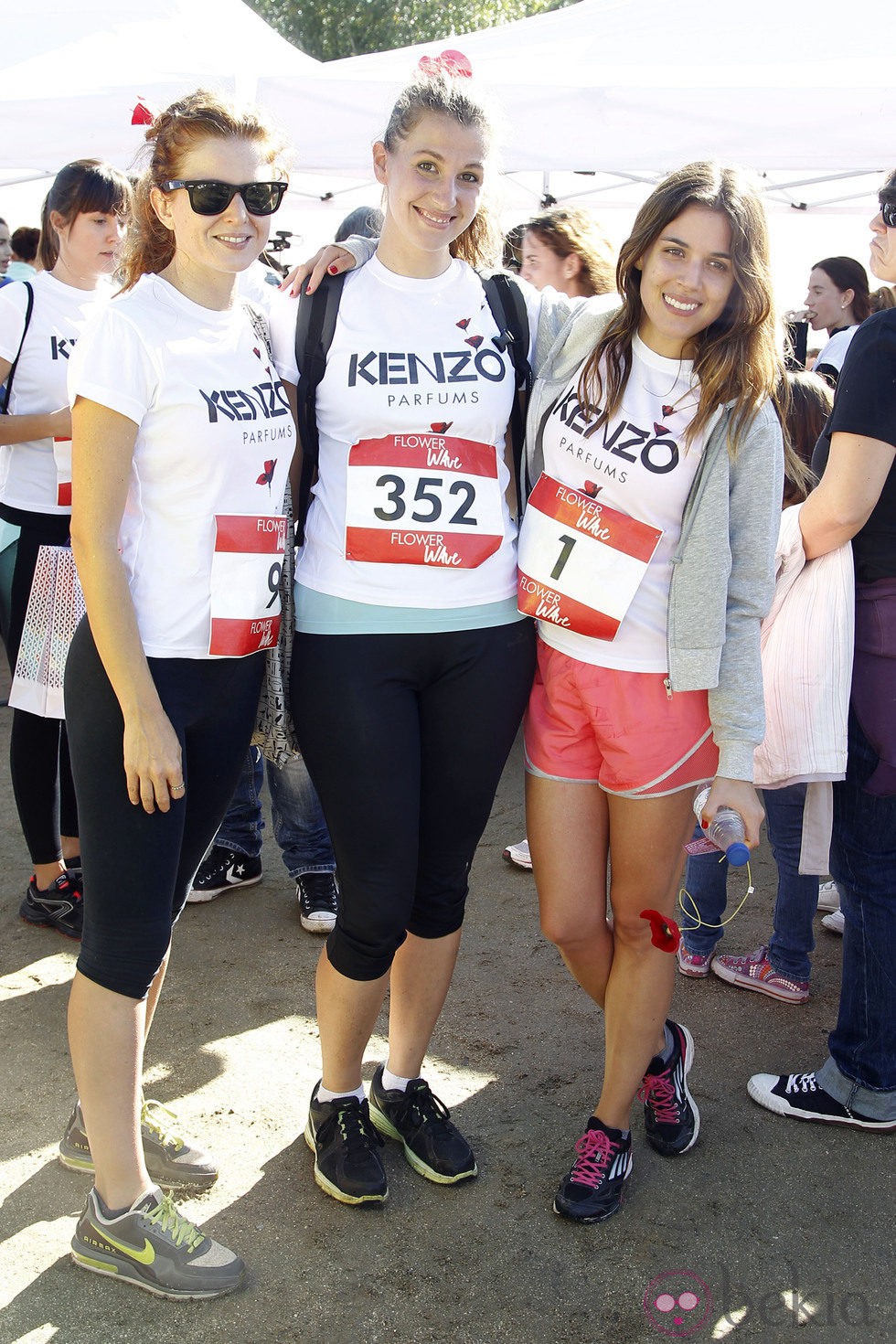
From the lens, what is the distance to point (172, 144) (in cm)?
205

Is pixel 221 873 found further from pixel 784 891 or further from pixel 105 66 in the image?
pixel 105 66

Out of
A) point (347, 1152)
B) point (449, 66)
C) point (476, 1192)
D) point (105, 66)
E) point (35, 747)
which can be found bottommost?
point (476, 1192)

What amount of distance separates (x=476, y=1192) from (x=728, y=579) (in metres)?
1.36

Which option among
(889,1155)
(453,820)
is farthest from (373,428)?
(889,1155)

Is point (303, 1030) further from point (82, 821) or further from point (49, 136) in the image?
point (49, 136)

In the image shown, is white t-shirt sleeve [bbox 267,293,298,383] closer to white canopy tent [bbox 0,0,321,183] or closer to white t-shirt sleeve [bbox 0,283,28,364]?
white t-shirt sleeve [bbox 0,283,28,364]

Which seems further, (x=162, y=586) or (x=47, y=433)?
(x=47, y=433)

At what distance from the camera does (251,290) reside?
7.80 feet

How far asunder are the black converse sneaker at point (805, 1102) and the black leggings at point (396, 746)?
106 centimetres

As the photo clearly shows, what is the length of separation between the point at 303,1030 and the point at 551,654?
1336mm

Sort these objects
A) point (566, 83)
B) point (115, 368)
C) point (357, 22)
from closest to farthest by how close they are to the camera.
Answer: point (115, 368) → point (566, 83) → point (357, 22)

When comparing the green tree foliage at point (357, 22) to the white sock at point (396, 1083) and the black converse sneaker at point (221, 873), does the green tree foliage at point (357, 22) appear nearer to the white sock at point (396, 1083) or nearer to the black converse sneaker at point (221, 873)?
the black converse sneaker at point (221, 873)

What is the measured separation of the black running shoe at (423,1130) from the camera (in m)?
2.48

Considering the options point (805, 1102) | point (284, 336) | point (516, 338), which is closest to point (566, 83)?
point (516, 338)
